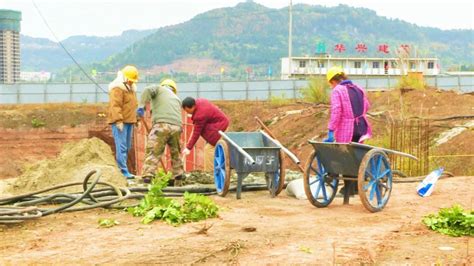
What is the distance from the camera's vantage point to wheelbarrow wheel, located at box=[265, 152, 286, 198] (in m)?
10.7

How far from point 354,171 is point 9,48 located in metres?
89.5

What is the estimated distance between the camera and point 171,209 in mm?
8531

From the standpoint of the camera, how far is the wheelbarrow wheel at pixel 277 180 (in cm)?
1072

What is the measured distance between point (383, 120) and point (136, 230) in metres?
11.1

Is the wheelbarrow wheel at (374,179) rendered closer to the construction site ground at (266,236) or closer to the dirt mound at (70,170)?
the construction site ground at (266,236)

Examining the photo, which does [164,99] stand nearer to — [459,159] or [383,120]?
[459,159]

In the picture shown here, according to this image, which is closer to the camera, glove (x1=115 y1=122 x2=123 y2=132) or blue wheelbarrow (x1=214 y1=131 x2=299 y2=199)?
blue wheelbarrow (x1=214 y1=131 x2=299 y2=199)

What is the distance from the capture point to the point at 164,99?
1244 centimetres

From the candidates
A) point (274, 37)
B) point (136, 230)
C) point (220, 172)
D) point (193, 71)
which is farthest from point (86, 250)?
point (274, 37)

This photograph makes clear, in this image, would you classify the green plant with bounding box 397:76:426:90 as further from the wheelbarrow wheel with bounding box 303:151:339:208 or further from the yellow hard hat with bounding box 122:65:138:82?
the wheelbarrow wheel with bounding box 303:151:339:208

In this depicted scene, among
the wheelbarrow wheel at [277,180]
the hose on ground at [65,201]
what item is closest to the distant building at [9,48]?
the wheelbarrow wheel at [277,180]

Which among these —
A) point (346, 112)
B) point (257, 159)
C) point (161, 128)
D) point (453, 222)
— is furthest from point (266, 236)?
point (161, 128)

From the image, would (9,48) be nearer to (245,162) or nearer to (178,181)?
(178,181)

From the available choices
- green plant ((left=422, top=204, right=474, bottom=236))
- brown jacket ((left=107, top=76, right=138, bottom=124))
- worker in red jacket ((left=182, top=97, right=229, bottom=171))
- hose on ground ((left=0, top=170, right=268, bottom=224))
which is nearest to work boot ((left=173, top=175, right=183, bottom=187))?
worker in red jacket ((left=182, top=97, right=229, bottom=171))
